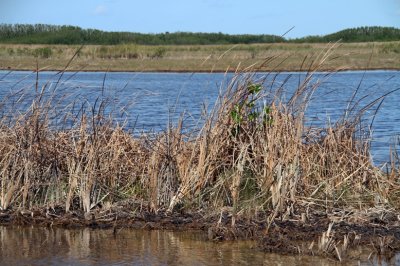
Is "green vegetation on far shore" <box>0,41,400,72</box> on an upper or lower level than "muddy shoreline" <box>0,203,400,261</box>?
upper

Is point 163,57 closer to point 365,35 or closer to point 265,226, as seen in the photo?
point 365,35

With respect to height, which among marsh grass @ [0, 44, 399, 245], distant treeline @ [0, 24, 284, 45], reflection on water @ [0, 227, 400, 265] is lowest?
reflection on water @ [0, 227, 400, 265]

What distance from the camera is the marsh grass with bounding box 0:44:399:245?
7586mm

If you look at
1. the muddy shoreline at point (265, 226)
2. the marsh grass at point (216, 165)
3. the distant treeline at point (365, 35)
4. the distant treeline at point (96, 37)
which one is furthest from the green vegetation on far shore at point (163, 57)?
the muddy shoreline at point (265, 226)

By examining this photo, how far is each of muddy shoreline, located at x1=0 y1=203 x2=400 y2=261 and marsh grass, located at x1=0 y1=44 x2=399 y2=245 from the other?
117 millimetres

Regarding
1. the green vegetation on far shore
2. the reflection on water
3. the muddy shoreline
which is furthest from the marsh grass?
the green vegetation on far shore

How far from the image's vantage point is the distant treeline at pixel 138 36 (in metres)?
62.1

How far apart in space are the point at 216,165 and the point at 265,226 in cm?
107

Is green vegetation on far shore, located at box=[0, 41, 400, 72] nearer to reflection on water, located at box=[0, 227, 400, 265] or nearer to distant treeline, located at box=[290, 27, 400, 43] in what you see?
distant treeline, located at box=[290, 27, 400, 43]

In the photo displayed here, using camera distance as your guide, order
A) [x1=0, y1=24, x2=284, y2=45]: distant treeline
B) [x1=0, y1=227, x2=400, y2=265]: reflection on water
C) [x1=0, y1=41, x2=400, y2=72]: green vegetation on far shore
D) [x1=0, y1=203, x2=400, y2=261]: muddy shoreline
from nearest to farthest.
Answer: [x1=0, y1=227, x2=400, y2=265]: reflection on water, [x1=0, y1=203, x2=400, y2=261]: muddy shoreline, [x1=0, y1=41, x2=400, y2=72]: green vegetation on far shore, [x1=0, y1=24, x2=284, y2=45]: distant treeline

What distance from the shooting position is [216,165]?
7.95 meters

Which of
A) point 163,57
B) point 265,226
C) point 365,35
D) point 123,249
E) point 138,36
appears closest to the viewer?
point 123,249

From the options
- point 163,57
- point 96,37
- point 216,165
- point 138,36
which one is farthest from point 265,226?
point 138,36

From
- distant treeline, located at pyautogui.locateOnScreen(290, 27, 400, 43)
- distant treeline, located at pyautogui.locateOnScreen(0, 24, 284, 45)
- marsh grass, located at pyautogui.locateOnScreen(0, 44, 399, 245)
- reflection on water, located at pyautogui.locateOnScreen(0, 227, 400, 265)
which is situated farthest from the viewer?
distant treeline, located at pyautogui.locateOnScreen(0, 24, 284, 45)
